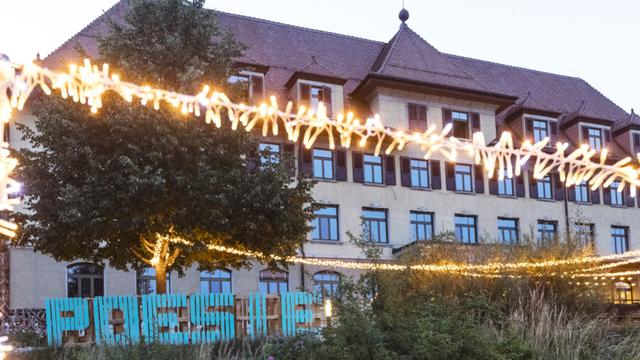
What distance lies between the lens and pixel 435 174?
3469cm

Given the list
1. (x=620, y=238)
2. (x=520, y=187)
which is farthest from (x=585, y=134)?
(x=620, y=238)

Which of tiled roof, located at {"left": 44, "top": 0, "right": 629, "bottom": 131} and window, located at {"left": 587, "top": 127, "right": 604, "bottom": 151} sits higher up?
tiled roof, located at {"left": 44, "top": 0, "right": 629, "bottom": 131}

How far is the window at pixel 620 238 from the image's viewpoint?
39406 millimetres

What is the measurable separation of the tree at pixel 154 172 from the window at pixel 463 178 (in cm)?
1477

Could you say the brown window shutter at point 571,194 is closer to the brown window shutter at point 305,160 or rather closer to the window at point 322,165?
the window at point 322,165

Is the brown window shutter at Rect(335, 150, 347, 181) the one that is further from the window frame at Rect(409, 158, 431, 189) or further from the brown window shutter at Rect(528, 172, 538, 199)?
the brown window shutter at Rect(528, 172, 538, 199)

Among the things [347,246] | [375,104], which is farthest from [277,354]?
[375,104]

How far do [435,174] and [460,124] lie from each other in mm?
2893

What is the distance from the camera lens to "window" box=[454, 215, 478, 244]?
3472 cm

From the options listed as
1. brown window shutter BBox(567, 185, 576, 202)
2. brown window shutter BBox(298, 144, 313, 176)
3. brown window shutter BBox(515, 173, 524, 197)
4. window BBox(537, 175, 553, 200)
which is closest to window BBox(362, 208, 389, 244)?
brown window shutter BBox(298, 144, 313, 176)

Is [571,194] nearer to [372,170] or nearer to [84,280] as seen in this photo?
[372,170]

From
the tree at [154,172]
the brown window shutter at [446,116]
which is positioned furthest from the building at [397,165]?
the tree at [154,172]

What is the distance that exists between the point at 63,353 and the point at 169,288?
14.0 m

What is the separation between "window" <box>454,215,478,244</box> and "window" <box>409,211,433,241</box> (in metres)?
1.24
